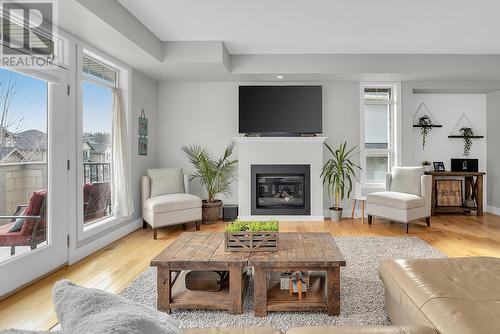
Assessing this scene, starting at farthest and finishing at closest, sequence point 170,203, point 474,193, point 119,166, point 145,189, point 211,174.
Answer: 1. point 474,193
2. point 211,174
3. point 145,189
4. point 170,203
5. point 119,166

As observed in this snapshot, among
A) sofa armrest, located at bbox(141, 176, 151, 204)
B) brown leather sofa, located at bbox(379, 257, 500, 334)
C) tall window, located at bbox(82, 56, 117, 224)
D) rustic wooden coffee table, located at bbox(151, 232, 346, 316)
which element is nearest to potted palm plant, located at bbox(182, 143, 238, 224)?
sofa armrest, located at bbox(141, 176, 151, 204)

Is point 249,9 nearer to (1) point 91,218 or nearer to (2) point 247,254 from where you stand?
(2) point 247,254

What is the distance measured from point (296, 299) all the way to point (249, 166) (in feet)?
11.0

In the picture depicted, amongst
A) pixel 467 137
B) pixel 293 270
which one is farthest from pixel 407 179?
pixel 293 270

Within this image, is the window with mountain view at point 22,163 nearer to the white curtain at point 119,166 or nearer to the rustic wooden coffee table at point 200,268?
the white curtain at point 119,166

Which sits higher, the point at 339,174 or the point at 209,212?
the point at 339,174

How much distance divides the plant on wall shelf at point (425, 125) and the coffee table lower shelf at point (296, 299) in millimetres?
4618

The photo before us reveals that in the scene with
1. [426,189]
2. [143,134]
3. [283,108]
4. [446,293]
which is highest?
[283,108]

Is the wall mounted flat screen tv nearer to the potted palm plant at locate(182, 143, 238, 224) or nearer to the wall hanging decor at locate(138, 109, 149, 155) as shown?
the potted palm plant at locate(182, 143, 238, 224)

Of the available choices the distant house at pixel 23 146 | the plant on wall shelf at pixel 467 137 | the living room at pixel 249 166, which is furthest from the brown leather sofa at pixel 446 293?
the plant on wall shelf at pixel 467 137

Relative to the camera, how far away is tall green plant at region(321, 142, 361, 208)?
204 inches

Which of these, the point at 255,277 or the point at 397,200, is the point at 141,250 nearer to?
the point at 255,277

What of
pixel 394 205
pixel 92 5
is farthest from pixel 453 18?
pixel 92 5

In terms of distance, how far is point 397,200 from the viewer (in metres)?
4.53
